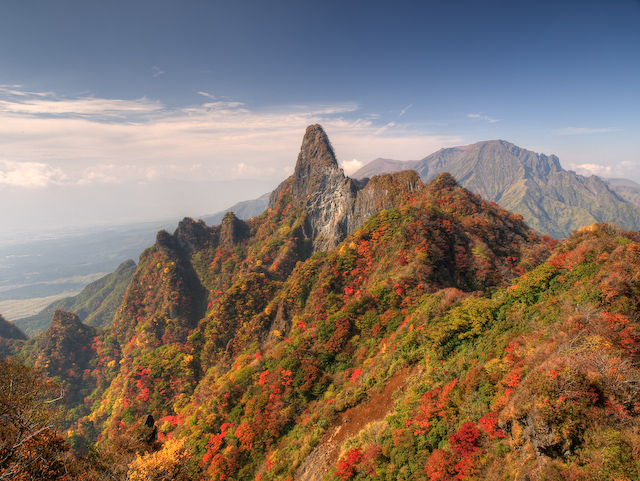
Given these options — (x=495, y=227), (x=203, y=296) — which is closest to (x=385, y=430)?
(x=495, y=227)

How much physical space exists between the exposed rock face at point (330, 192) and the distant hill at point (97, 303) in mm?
115219

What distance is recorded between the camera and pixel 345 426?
82.2 feet

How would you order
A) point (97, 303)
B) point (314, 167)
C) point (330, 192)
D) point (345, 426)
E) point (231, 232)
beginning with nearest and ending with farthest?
point (345, 426) < point (330, 192) < point (231, 232) < point (314, 167) < point (97, 303)

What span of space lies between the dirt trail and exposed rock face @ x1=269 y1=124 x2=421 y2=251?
57795mm

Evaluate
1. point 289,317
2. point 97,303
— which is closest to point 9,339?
point 97,303

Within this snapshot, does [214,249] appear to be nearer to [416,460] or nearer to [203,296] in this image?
[203,296]

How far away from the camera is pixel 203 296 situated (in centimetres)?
9444

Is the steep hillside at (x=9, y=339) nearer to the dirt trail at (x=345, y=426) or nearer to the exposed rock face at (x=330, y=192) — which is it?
the exposed rock face at (x=330, y=192)

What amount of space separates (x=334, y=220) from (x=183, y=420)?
70359 millimetres

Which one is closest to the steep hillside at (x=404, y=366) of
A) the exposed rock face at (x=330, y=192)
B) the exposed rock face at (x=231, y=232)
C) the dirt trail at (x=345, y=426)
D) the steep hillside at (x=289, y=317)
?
the dirt trail at (x=345, y=426)

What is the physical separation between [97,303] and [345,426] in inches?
7240

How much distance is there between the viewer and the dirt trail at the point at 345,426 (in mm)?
22766

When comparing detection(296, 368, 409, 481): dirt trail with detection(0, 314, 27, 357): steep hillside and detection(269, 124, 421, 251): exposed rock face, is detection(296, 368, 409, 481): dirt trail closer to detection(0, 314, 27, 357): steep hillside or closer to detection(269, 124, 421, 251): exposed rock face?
detection(269, 124, 421, 251): exposed rock face

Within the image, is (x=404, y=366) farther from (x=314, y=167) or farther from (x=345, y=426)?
(x=314, y=167)
